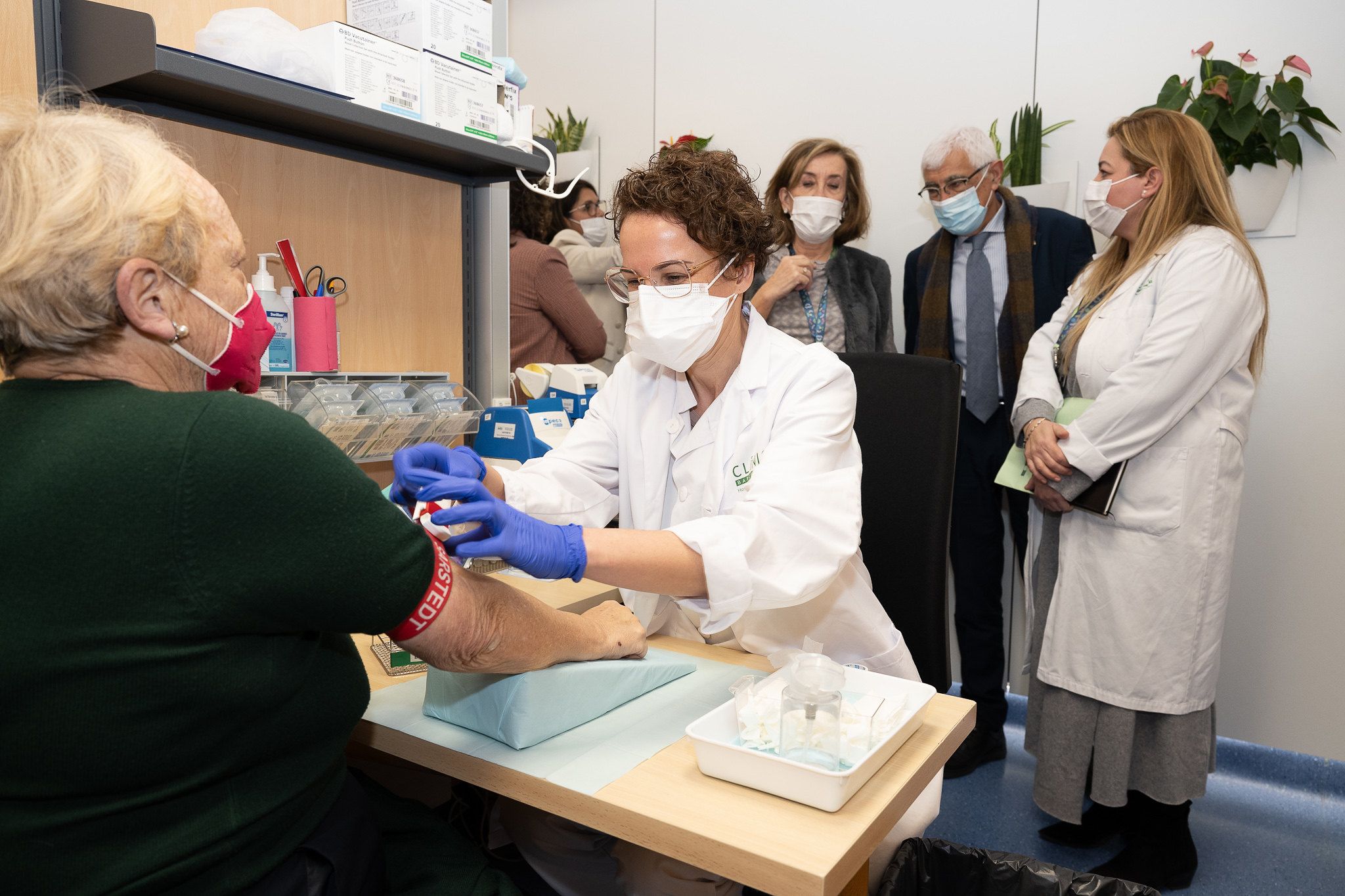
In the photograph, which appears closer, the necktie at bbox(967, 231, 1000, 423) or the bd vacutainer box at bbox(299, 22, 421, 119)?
the bd vacutainer box at bbox(299, 22, 421, 119)

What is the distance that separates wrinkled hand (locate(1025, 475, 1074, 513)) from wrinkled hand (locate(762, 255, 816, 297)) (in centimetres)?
97

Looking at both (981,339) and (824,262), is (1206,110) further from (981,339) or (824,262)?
(824,262)

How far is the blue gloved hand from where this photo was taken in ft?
3.46

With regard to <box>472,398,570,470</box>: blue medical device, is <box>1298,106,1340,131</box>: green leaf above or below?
above

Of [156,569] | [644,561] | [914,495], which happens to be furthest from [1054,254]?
[156,569]

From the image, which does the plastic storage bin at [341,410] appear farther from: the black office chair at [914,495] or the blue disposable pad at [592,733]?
the black office chair at [914,495]

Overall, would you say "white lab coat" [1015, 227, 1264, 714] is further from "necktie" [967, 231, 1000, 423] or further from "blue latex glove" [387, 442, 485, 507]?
"blue latex glove" [387, 442, 485, 507]

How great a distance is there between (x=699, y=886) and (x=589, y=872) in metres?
0.18

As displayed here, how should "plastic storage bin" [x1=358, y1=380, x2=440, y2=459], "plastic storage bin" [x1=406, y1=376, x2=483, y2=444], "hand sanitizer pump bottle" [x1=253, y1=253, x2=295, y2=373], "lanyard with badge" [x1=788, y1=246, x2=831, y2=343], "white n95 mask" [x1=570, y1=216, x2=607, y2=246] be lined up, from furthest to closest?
1. "white n95 mask" [x1=570, y1=216, x2=607, y2=246]
2. "lanyard with badge" [x1=788, y1=246, x2=831, y2=343]
3. "plastic storage bin" [x1=406, y1=376, x2=483, y2=444]
4. "plastic storage bin" [x1=358, y1=380, x2=440, y2=459]
5. "hand sanitizer pump bottle" [x1=253, y1=253, x2=295, y2=373]

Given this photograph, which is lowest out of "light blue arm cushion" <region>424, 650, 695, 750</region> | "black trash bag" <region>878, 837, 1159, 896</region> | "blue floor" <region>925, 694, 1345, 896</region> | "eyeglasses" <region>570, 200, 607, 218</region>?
"blue floor" <region>925, 694, 1345, 896</region>

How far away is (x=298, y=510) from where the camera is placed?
817 mm

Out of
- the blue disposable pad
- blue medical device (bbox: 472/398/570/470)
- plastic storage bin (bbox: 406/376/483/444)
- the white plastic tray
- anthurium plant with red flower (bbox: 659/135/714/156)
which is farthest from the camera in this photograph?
anthurium plant with red flower (bbox: 659/135/714/156)

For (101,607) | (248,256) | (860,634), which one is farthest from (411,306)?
(101,607)

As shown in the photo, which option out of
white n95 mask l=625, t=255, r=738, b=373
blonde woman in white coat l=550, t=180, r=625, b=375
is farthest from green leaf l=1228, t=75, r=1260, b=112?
blonde woman in white coat l=550, t=180, r=625, b=375
